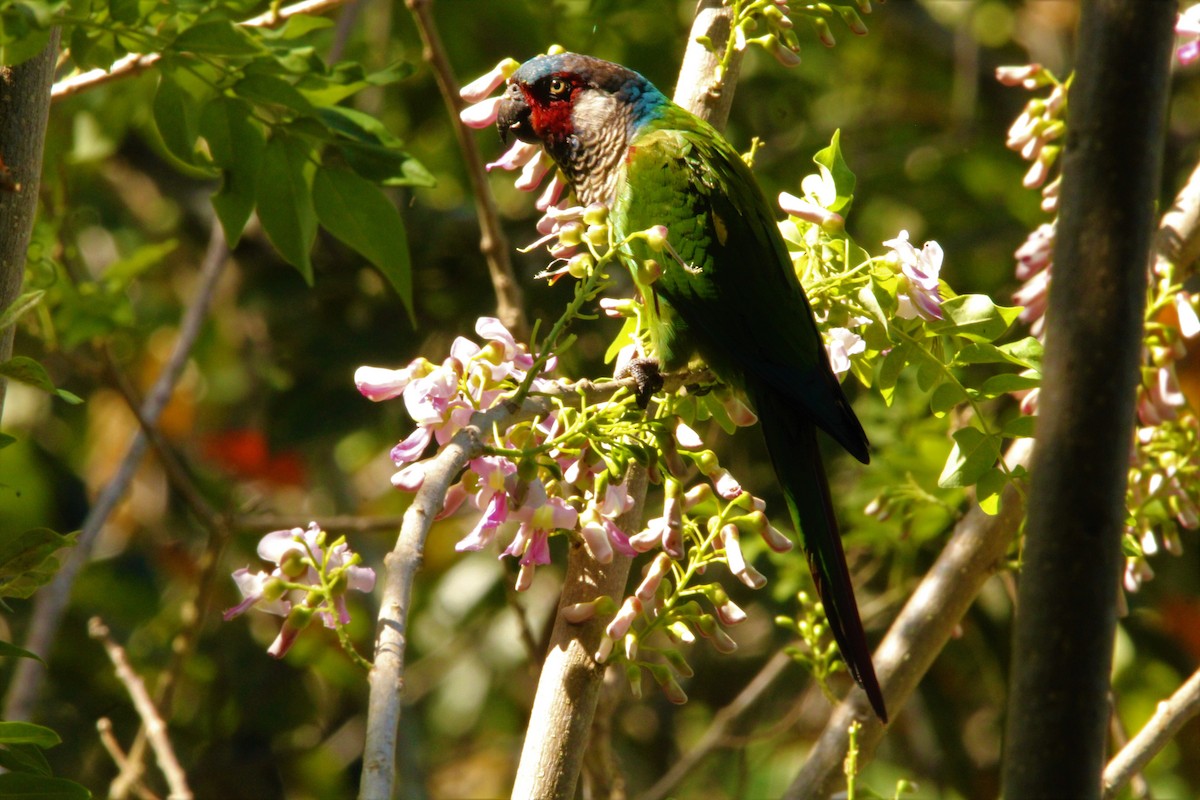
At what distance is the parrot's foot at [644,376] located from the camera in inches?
67.2

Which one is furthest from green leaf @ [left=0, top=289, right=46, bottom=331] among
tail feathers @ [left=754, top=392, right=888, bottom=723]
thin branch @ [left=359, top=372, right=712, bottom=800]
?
tail feathers @ [left=754, top=392, right=888, bottom=723]

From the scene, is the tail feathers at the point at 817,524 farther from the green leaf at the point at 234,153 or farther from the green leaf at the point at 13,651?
the green leaf at the point at 13,651

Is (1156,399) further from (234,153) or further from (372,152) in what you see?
(234,153)

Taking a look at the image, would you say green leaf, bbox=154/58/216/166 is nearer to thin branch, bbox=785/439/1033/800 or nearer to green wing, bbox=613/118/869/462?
green wing, bbox=613/118/869/462

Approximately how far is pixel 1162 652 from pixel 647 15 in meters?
2.21

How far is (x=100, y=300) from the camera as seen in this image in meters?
2.67

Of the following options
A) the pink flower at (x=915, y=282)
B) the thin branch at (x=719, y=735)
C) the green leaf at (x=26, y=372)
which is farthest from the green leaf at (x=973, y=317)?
the thin branch at (x=719, y=735)

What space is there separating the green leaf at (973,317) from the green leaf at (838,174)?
0.18m

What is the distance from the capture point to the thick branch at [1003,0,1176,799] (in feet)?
3.02

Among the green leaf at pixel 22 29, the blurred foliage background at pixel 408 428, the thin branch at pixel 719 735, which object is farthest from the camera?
the blurred foliage background at pixel 408 428

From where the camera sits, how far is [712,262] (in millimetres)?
2029

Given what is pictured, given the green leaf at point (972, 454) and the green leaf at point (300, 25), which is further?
the green leaf at point (300, 25)

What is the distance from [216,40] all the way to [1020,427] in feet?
→ 3.75

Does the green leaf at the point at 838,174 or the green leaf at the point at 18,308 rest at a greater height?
the green leaf at the point at 838,174
